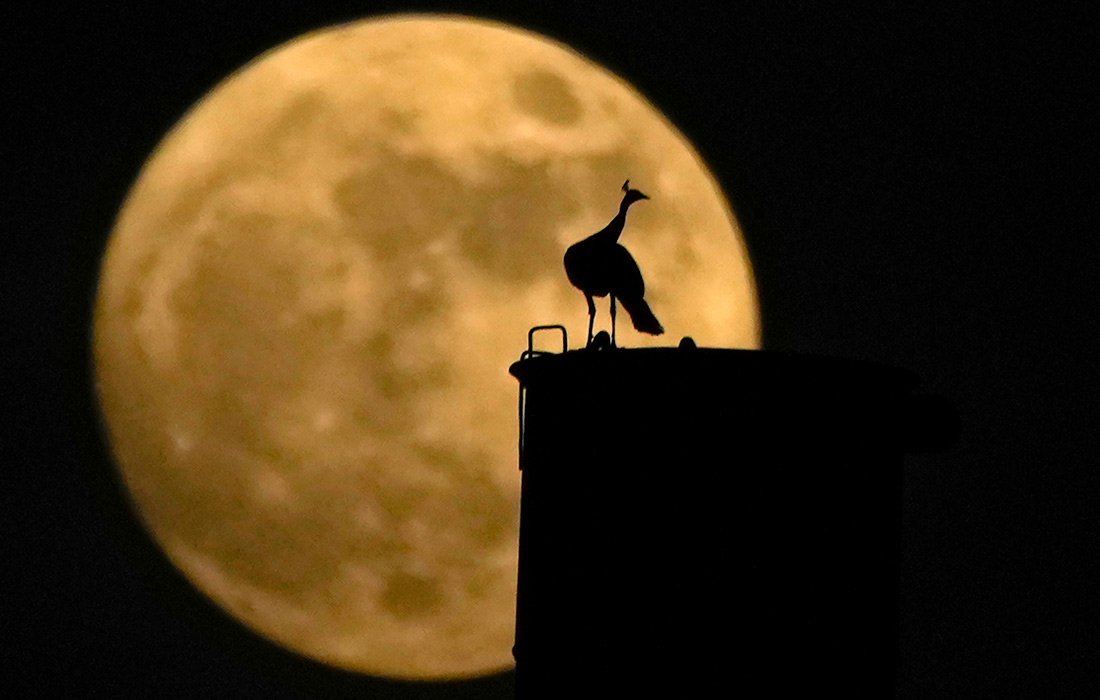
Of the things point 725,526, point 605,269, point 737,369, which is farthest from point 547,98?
point 725,526

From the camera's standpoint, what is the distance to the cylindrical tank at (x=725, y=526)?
2078 millimetres

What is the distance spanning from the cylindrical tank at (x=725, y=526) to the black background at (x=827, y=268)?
1.66 m

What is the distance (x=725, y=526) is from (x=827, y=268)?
218cm

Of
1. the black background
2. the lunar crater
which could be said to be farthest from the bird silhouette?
the black background

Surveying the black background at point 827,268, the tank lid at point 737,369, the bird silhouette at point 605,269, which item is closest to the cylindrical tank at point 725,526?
the tank lid at point 737,369

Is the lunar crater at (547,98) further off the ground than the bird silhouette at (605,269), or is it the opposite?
the lunar crater at (547,98)

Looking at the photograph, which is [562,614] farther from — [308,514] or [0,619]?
[0,619]

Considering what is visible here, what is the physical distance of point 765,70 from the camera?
404cm

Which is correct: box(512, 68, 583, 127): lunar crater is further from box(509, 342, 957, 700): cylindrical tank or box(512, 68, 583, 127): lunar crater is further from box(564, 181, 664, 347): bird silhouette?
box(509, 342, 957, 700): cylindrical tank

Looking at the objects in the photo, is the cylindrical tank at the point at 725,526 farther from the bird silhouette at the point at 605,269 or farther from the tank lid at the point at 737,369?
the bird silhouette at the point at 605,269

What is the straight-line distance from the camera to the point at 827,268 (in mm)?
Answer: 4020

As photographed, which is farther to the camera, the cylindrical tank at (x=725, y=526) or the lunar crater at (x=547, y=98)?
the lunar crater at (x=547, y=98)

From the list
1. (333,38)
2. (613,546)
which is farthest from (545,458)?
→ (333,38)

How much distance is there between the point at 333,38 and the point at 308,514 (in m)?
1.78
